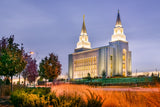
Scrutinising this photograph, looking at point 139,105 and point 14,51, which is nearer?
point 139,105

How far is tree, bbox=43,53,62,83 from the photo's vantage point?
1061 inches

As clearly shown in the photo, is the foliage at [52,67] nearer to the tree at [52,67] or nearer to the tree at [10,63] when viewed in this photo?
the tree at [52,67]

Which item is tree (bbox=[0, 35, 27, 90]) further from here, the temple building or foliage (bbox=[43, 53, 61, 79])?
the temple building

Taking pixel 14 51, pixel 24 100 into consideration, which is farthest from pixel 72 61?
pixel 24 100

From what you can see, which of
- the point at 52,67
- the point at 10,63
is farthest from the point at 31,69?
the point at 10,63

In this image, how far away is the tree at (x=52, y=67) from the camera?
2695 cm

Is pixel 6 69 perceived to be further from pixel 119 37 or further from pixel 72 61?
pixel 72 61

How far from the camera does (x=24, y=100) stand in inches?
240

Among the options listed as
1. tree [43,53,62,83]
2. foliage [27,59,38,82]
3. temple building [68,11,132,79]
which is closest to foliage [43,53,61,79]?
tree [43,53,62,83]

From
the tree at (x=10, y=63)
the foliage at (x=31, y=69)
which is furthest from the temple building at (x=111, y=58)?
the tree at (x=10, y=63)

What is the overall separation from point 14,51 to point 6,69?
1.69 meters

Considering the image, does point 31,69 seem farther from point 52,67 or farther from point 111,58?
point 111,58

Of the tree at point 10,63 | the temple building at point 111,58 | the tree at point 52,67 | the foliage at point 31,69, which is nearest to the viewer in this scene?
the tree at point 10,63

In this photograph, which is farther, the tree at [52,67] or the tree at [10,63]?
the tree at [52,67]
